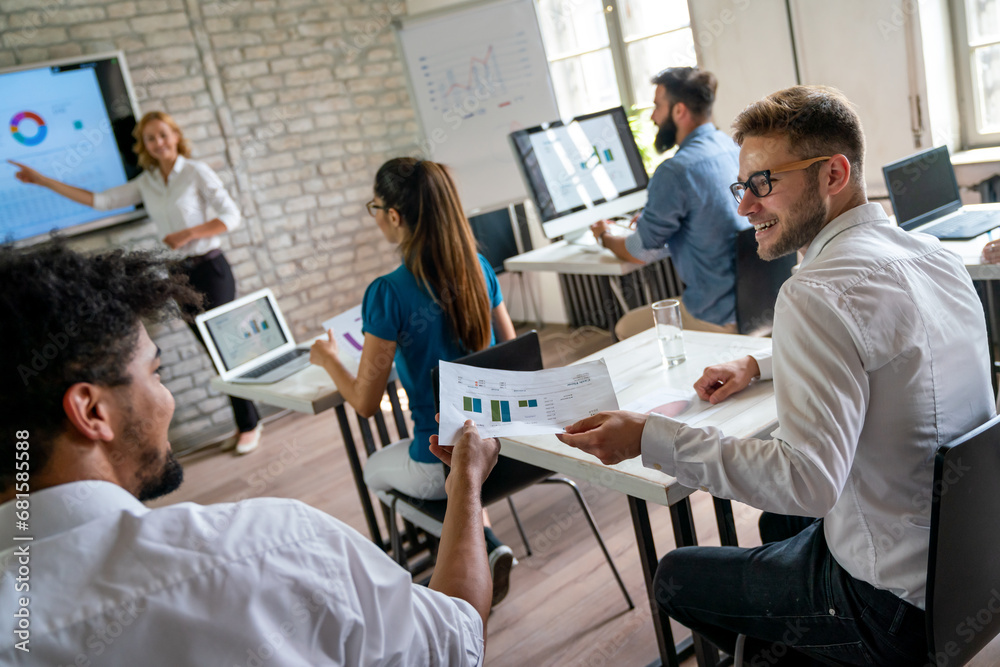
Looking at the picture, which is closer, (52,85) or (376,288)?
(376,288)

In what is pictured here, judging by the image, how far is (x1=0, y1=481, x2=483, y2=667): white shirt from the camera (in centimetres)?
70

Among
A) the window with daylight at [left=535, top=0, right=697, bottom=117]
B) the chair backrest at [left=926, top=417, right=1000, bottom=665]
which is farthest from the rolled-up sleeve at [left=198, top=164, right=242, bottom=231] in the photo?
the chair backrest at [left=926, top=417, right=1000, bottom=665]

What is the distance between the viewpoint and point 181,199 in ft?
13.0

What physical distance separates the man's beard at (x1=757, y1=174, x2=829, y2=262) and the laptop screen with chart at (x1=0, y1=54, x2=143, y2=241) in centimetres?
363

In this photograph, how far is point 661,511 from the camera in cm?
270

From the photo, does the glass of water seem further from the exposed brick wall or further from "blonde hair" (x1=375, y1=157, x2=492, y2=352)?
the exposed brick wall

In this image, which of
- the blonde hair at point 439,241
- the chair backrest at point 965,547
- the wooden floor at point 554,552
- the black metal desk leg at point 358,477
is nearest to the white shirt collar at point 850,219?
the chair backrest at point 965,547

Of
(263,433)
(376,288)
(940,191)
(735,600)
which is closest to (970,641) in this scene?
(735,600)

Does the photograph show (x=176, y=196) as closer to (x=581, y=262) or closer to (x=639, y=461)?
(x=581, y=262)

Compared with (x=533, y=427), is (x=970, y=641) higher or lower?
lower

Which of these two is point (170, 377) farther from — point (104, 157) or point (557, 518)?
point (557, 518)

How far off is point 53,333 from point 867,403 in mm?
994

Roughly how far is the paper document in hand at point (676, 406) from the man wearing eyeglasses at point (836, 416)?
288mm

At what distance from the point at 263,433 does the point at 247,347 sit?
6.14 ft
